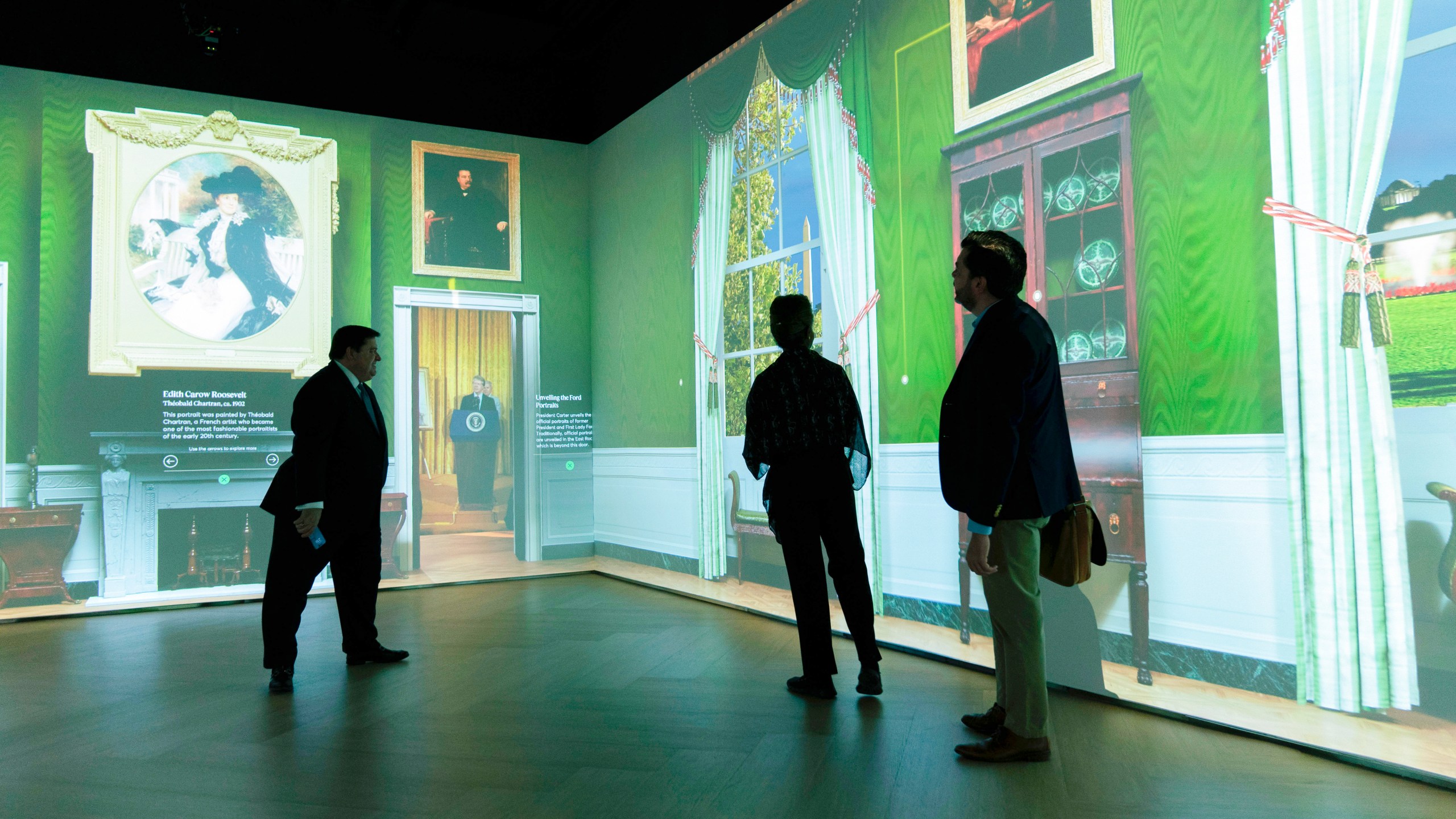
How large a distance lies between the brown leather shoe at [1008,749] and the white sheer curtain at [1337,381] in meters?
0.90

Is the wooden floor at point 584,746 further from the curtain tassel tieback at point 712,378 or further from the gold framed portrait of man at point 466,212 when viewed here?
the gold framed portrait of man at point 466,212

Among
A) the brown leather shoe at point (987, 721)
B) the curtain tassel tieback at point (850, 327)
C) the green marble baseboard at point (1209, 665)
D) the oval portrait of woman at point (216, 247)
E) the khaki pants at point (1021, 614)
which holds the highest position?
the oval portrait of woman at point (216, 247)

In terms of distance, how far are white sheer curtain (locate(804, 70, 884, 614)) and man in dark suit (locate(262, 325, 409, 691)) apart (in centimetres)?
226

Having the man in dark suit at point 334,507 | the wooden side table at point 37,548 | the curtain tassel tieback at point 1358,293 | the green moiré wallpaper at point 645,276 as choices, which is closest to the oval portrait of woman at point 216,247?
the wooden side table at point 37,548

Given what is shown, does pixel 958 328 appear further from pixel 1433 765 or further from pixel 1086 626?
pixel 1433 765

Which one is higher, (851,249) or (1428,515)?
(851,249)

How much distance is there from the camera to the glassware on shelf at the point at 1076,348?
3365 millimetres

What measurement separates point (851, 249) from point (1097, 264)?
1.52 metres

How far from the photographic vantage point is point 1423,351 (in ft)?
8.12

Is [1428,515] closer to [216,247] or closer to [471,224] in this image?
[471,224]

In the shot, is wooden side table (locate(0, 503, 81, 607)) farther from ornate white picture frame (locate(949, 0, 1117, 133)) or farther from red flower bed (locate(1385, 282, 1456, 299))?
red flower bed (locate(1385, 282, 1456, 299))

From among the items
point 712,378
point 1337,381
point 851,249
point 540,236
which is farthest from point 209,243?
point 1337,381

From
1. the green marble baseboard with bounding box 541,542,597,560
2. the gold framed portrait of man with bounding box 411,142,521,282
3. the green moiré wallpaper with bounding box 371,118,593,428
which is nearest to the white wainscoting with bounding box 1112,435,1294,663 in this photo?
the green marble baseboard with bounding box 541,542,597,560

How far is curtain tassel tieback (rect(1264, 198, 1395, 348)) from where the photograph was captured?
2.56 metres
